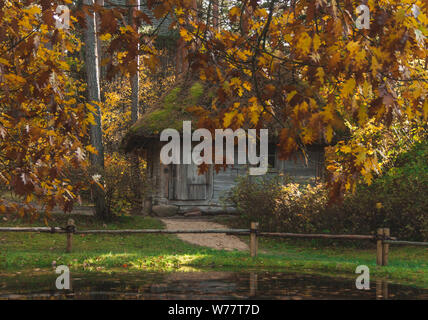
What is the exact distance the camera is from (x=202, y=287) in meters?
8.00

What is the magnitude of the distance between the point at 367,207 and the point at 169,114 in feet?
26.9

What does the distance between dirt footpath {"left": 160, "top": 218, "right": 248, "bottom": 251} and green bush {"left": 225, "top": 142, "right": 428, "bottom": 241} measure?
123cm

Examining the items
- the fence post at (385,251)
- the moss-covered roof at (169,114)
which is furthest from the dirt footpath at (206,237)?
the fence post at (385,251)

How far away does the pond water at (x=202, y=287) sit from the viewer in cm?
722

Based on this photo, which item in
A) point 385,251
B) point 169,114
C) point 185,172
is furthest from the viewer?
point 185,172

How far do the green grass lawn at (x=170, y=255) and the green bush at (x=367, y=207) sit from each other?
548 millimetres

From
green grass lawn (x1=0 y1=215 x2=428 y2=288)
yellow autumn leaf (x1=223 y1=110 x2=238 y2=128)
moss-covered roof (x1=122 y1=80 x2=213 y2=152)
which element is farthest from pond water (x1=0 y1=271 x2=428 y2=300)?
moss-covered roof (x1=122 y1=80 x2=213 y2=152)

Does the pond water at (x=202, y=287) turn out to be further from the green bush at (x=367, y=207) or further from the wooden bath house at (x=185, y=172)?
the wooden bath house at (x=185, y=172)

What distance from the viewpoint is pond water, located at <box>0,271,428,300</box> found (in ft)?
23.7

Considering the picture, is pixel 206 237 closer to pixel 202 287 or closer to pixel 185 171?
pixel 185 171

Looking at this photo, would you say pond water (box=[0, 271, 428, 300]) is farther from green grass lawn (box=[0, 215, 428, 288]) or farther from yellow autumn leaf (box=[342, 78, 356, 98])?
yellow autumn leaf (box=[342, 78, 356, 98])

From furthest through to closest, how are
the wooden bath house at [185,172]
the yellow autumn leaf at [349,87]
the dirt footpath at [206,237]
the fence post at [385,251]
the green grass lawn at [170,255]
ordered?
the wooden bath house at [185,172], the dirt footpath at [206,237], the fence post at [385,251], the green grass lawn at [170,255], the yellow autumn leaf at [349,87]

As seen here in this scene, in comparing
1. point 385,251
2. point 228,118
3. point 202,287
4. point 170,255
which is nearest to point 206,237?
point 170,255
